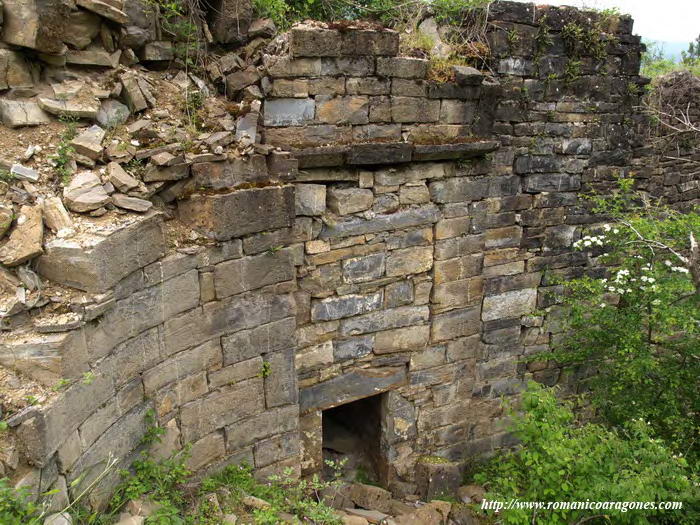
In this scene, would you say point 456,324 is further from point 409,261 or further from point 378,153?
point 378,153

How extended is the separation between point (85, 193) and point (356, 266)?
7.59 ft

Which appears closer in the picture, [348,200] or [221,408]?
[221,408]

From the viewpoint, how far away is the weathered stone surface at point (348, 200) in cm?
439

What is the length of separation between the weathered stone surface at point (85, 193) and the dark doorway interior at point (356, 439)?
3.53 meters

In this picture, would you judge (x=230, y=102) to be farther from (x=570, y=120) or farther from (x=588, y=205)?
(x=588, y=205)

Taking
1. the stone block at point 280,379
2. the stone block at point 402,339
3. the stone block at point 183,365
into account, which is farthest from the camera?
the stone block at point 402,339

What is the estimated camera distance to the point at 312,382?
190 inches

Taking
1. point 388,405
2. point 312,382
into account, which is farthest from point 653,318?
point 312,382

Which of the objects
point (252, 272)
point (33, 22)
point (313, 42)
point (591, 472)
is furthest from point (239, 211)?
point (591, 472)

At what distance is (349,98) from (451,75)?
1033 millimetres

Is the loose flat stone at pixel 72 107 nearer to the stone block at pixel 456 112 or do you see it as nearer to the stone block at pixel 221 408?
the stone block at pixel 221 408

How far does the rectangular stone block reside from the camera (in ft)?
12.5

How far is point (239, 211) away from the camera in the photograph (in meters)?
3.73

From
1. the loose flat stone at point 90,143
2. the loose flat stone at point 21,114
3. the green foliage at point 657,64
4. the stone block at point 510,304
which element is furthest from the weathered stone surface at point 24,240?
the green foliage at point 657,64
